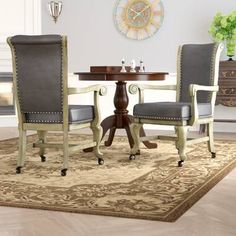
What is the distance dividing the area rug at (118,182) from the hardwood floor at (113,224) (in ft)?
0.30

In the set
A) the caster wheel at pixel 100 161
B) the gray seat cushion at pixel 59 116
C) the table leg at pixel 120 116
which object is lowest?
the caster wheel at pixel 100 161

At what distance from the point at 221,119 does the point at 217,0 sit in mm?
1790

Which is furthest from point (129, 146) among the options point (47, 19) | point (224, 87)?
point (47, 19)

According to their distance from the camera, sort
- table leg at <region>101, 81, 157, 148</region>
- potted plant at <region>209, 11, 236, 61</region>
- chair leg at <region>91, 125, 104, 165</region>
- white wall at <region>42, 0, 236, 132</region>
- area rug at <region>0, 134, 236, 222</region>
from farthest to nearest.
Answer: white wall at <region>42, 0, 236, 132</region> → potted plant at <region>209, 11, 236, 61</region> → table leg at <region>101, 81, 157, 148</region> → chair leg at <region>91, 125, 104, 165</region> → area rug at <region>0, 134, 236, 222</region>

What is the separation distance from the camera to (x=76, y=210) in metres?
3.41

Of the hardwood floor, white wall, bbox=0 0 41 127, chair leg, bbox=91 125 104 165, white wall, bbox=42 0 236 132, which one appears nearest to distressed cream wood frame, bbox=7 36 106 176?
chair leg, bbox=91 125 104 165

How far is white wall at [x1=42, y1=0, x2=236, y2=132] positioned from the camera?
26.3ft

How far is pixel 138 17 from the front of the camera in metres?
8.34

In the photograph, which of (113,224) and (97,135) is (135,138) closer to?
(97,135)

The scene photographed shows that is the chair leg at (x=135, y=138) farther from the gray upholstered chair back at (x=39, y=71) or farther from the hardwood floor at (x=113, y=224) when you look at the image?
the hardwood floor at (x=113, y=224)

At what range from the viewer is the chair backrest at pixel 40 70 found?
4.49 m

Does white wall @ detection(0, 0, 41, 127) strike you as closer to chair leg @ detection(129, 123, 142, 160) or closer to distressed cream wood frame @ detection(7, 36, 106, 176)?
chair leg @ detection(129, 123, 142, 160)

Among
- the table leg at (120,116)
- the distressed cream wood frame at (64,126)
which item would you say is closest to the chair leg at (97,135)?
the distressed cream wood frame at (64,126)

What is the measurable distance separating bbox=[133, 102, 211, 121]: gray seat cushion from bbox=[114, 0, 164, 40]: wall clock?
3.14 m
